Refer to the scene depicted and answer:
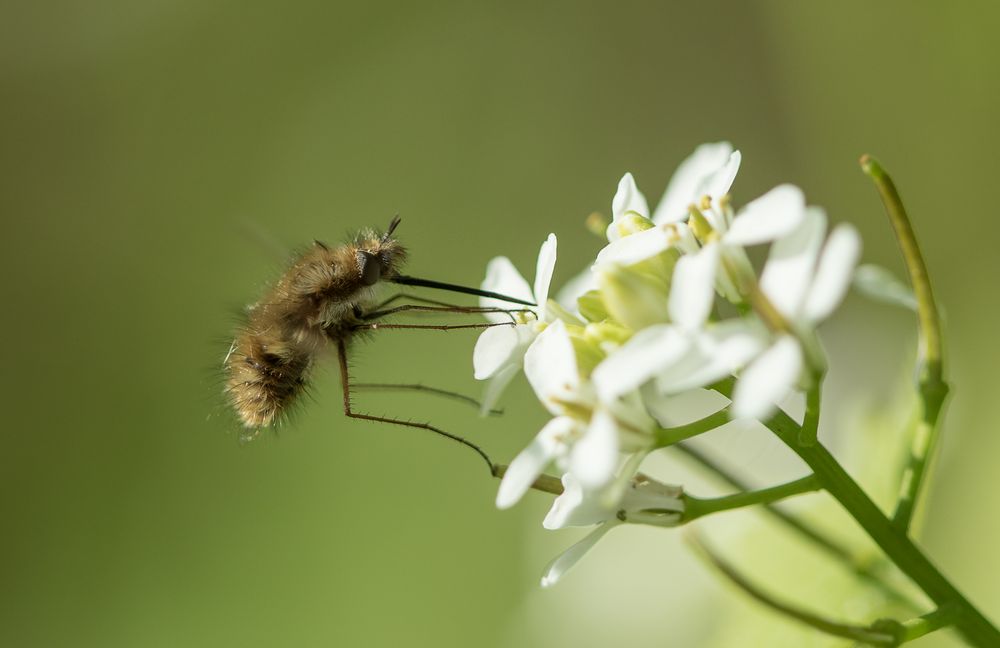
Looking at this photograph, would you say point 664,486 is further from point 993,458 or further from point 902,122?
point 902,122

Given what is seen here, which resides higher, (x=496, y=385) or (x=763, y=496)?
(x=496, y=385)

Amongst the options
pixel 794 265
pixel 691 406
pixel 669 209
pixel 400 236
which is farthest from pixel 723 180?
pixel 400 236

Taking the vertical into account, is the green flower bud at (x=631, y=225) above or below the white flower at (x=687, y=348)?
above

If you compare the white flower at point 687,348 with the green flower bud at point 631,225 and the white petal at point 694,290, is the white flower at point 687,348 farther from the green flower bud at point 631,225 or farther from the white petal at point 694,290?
the green flower bud at point 631,225

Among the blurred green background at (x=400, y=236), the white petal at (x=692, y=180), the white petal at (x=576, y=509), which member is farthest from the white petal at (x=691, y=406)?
the white petal at (x=576, y=509)

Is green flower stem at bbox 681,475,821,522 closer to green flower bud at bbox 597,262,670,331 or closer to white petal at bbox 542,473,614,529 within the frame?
white petal at bbox 542,473,614,529

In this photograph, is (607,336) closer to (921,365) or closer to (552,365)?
(552,365)

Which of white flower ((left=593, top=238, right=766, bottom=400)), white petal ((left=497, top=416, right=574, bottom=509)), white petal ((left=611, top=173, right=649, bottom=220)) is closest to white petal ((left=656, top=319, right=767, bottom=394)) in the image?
white flower ((left=593, top=238, right=766, bottom=400))
